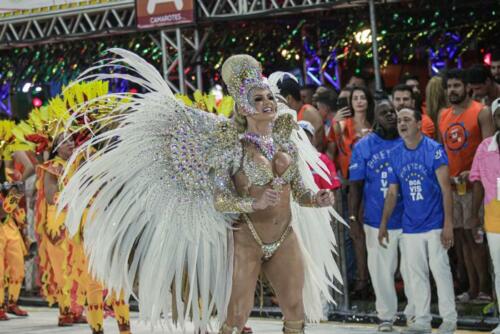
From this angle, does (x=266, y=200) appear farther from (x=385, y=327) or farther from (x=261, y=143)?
(x=385, y=327)

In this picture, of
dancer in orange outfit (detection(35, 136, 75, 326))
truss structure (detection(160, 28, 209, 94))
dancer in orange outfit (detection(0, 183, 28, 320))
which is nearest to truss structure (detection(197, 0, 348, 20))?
truss structure (detection(160, 28, 209, 94))

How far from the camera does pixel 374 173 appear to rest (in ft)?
28.3

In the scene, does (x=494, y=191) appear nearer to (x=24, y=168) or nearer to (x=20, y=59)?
(x=24, y=168)

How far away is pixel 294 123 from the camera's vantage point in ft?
20.7

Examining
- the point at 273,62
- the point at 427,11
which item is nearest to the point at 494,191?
the point at 427,11

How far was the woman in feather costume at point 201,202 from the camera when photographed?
6.06 m

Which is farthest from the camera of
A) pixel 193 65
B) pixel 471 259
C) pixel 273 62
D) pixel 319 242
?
pixel 273 62

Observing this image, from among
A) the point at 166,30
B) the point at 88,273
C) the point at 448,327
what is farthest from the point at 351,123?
the point at 166,30

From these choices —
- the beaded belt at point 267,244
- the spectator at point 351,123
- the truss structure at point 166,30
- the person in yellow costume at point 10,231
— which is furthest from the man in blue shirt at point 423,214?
the person in yellow costume at point 10,231

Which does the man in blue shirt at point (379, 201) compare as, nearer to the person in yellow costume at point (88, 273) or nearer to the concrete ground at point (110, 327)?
the concrete ground at point (110, 327)

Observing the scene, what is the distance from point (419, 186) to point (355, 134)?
164 centimetres

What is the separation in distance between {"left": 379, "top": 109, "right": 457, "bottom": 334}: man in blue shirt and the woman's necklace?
226 centimetres

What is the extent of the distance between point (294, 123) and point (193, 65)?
626 centimetres

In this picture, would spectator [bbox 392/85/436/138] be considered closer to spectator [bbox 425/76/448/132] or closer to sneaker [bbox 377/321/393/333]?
→ spectator [bbox 425/76/448/132]
